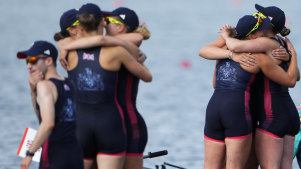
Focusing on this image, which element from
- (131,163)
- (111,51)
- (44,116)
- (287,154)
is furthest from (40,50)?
(287,154)

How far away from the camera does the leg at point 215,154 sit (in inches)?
322

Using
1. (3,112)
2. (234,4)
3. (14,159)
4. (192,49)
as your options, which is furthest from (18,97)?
(234,4)

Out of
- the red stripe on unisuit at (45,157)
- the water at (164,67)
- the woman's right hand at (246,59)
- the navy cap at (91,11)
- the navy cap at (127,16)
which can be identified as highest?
the navy cap at (91,11)

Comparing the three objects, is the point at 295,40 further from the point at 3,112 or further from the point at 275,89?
the point at 275,89

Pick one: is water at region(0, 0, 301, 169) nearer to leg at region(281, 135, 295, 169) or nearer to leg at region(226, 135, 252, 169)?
leg at region(281, 135, 295, 169)

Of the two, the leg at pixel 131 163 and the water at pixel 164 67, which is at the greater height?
the leg at pixel 131 163

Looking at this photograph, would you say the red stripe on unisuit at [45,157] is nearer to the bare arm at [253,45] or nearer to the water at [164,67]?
the bare arm at [253,45]

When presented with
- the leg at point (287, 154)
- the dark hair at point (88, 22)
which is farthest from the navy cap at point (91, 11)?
the leg at point (287, 154)

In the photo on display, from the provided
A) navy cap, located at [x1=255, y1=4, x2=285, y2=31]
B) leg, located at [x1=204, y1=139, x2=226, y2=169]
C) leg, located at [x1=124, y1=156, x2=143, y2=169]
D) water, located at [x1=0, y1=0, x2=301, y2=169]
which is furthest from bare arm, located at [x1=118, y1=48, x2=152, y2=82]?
water, located at [x1=0, y1=0, x2=301, y2=169]

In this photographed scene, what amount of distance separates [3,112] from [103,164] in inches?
621

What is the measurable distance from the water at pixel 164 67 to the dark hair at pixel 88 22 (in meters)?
6.48

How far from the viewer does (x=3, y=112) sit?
74.3ft

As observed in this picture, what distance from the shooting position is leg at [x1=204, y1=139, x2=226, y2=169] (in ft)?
26.8

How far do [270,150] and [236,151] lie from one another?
413mm
